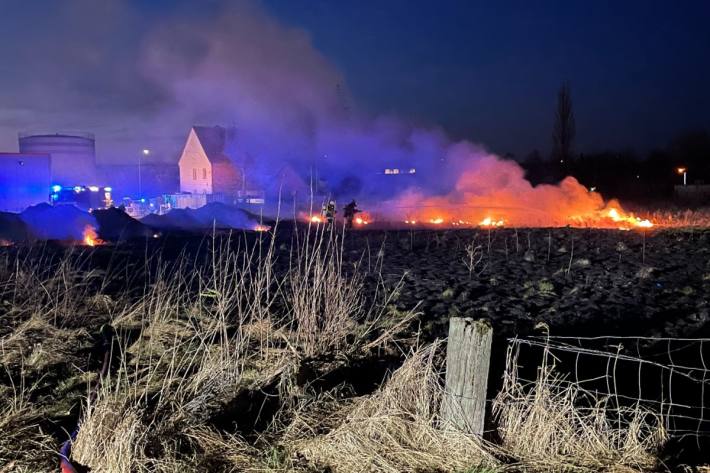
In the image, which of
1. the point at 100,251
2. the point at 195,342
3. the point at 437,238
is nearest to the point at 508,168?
the point at 437,238

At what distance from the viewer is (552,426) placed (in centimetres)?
385

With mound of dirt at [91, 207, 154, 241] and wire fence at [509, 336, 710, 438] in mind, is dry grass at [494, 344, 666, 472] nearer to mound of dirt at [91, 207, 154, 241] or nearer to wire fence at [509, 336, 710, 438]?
wire fence at [509, 336, 710, 438]

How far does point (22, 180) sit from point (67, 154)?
17.4m

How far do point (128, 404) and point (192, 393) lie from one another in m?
0.51

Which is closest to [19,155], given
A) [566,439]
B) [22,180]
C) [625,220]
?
[22,180]

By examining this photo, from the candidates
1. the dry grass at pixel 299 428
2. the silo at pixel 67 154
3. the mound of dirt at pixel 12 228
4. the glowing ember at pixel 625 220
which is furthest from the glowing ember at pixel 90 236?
the silo at pixel 67 154

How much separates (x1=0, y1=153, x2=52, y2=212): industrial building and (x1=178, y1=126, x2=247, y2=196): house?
914 cm

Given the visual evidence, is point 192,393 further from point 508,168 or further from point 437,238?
point 508,168

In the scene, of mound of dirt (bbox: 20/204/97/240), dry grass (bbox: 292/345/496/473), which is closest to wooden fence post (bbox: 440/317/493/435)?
dry grass (bbox: 292/345/496/473)

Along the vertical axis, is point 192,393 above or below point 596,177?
below

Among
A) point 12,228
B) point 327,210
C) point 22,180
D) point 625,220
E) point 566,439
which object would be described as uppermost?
point 22,180

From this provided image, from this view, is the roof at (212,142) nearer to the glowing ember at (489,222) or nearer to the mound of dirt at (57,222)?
the mound of dirt at (57,222)

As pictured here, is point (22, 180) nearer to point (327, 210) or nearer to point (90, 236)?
point (90, 236)

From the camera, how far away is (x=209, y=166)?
37344 millimetres
